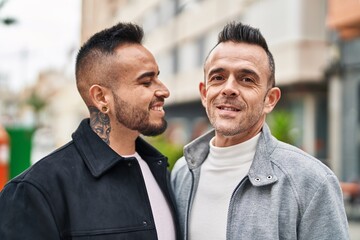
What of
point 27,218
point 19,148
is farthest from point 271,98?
point 19,148

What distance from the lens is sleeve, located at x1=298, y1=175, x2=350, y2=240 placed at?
262 cm

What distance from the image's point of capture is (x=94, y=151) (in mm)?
2812

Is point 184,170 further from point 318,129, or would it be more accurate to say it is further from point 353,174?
point 318,129

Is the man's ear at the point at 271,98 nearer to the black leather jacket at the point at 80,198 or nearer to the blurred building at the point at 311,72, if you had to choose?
the black leather jacket at the point at 80,198

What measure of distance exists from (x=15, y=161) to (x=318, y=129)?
553 inches

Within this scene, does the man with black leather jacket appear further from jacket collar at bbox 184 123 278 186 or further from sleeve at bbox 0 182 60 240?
jacket collar at bbox 184 123 278 186

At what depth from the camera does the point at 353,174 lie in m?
18.9

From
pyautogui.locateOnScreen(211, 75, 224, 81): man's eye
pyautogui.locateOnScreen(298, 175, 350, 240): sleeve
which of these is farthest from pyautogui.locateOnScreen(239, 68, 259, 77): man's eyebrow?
pyautogui.locateOnScreen(298, 175, 350, 240): sleeve

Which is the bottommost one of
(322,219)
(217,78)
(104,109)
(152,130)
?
(322,219)

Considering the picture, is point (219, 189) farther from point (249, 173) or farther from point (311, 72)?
point (311, 72)

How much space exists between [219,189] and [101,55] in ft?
2.72

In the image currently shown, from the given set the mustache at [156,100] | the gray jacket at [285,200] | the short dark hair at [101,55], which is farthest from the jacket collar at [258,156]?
the short dark hair at [101,55]

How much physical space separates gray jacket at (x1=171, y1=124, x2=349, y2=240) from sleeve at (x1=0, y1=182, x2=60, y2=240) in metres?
0.74

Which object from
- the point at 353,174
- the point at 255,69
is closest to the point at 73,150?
the point at 255,69
